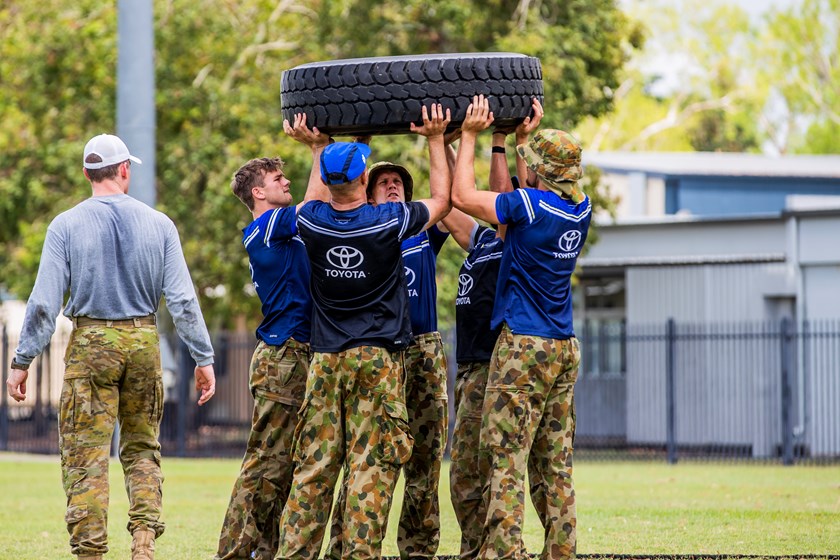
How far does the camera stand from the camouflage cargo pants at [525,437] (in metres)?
6.80

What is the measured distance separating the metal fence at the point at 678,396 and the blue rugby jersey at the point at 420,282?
12.5 m

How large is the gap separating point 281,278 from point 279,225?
35 cm

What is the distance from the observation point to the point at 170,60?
23.9 meters

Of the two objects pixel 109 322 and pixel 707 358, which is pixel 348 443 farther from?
pixel 707 358

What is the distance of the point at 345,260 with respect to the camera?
6.76m

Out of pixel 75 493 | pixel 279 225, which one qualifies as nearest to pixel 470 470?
pixel 279 225

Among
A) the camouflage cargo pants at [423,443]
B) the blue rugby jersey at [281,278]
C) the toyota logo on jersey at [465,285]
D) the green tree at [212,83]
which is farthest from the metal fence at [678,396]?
the blue rugby jersey at [281,278]

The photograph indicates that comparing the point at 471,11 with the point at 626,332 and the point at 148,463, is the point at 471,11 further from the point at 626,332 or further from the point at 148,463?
the point at 148,463

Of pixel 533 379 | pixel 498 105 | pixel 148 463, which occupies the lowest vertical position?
pixel 148 463

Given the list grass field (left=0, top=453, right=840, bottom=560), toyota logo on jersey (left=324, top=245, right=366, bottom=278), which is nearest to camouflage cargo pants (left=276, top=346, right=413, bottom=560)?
toyota logo on jersey (left=324, top=245, right=366, bottom=278)

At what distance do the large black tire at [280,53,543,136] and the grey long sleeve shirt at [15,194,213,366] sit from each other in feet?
3.77

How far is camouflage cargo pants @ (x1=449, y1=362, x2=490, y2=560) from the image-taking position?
7.44 m

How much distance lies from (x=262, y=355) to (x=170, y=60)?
17.6 meters

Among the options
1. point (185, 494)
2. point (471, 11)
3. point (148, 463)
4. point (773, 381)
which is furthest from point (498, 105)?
point (773, 381)
